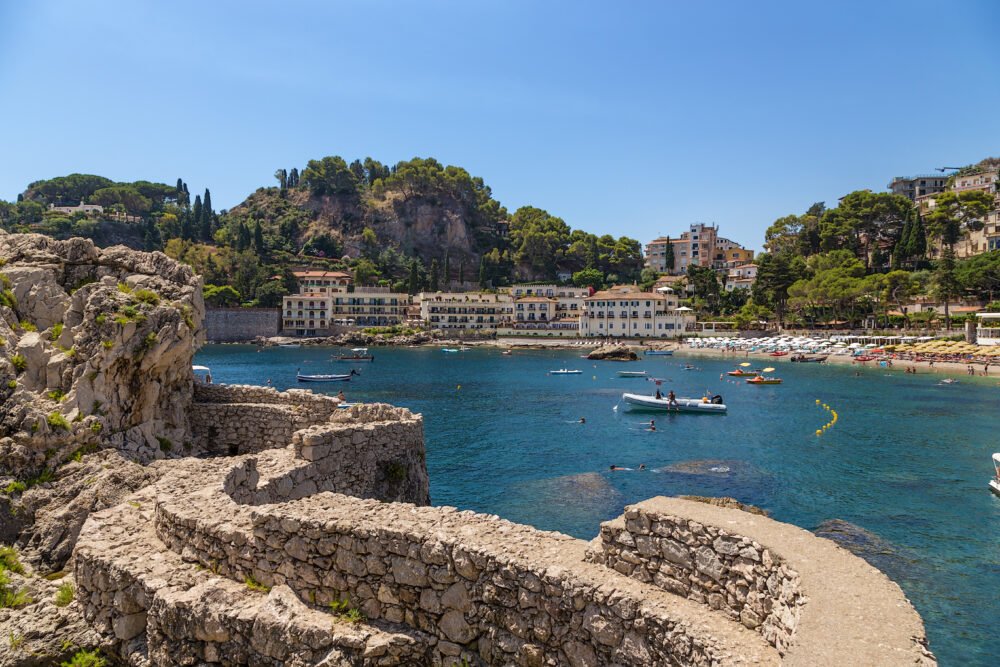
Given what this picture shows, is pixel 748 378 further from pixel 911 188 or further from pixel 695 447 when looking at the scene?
pixel 911 188

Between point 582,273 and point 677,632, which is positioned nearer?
point 677,632

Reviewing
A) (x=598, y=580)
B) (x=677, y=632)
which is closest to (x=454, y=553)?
(x=598, y=580)

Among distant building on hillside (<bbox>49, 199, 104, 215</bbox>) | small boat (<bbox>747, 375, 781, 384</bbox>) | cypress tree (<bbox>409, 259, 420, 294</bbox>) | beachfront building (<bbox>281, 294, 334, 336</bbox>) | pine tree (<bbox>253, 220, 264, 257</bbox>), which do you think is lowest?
small boat (<bbox>747, 375, 781, 384</bbox>)

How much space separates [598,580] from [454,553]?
1610 mm

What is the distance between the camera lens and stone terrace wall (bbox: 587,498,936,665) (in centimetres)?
493

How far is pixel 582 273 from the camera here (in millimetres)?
184875

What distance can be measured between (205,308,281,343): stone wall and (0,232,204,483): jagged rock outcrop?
13288cm

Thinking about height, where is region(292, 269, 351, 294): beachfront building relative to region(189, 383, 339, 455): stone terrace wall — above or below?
above

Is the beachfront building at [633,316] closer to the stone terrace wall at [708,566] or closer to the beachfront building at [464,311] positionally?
the beachfront building at [464,311]

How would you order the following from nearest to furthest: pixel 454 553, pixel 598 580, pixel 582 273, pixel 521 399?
1. pixel 598 580
2. pixel 454 553
3. pixel 521 399
4. pixel 582 273

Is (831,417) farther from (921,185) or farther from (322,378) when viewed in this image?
(921,185)

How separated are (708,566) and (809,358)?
10162cm

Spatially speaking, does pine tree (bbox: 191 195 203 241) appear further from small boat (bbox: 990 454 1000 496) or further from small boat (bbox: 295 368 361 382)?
small boat (bbox: 990 454 1000 496)

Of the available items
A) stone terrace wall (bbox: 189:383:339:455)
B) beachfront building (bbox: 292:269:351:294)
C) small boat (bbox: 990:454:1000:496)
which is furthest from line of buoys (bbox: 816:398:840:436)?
beachfront building (bbox: 292:269:351:294)
